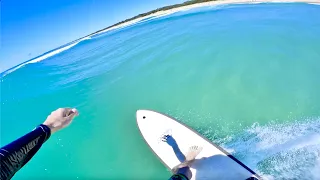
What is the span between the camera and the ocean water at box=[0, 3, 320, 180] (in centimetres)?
426

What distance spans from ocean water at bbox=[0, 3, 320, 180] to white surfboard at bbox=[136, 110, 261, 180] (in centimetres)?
25

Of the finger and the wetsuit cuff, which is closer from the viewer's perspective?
the wetsuit cuff

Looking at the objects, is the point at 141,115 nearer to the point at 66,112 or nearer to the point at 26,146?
the point at 66,112

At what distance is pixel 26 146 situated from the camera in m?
2.10

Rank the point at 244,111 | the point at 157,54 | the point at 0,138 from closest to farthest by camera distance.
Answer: the point at 244,111, the point at 0,138, the point at 157,54

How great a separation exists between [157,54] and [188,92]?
4.24m

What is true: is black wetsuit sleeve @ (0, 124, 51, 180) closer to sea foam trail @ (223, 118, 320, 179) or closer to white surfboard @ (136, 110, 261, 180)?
white surfboard @ (136, 110, 261, 180)

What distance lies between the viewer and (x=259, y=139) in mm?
4324

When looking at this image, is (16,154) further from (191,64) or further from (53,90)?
(53,90)

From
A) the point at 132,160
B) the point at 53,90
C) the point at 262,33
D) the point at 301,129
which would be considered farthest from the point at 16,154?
the point at 262,33

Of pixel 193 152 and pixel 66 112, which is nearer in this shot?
pixel 66 112

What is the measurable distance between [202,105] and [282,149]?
7.25 feet

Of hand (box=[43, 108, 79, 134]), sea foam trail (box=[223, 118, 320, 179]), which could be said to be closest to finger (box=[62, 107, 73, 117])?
hand (box=[43, 108, 79, 134])

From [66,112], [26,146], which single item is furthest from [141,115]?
[26,146]
